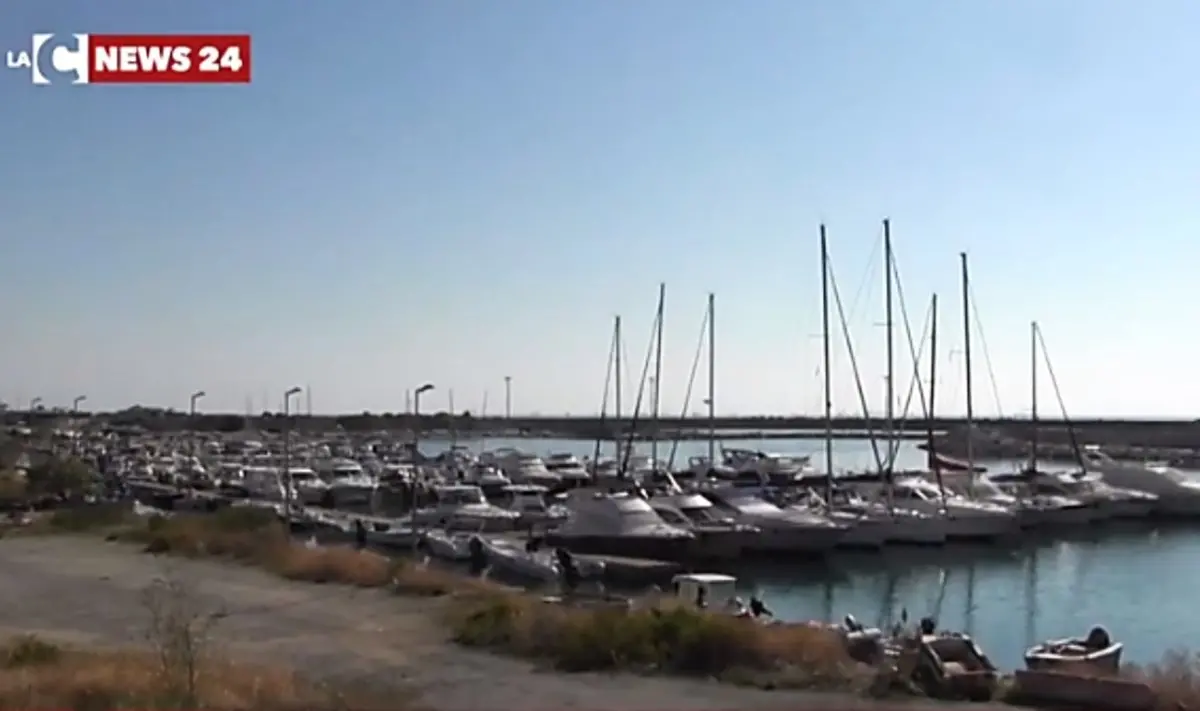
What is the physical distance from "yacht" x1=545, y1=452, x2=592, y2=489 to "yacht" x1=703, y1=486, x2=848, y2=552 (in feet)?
46.3

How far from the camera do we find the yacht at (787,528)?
152ft

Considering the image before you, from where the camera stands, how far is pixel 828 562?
46344 mm

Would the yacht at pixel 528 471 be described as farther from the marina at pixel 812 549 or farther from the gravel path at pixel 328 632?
the gravel path at pixel 328 632

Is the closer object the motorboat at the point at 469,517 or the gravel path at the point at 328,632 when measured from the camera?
the gravel path at the point at 328,632

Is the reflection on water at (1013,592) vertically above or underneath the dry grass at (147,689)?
underneath

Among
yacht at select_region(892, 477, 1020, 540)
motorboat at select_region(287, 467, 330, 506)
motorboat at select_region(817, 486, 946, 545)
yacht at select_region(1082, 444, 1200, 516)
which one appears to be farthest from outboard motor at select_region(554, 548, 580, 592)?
yacht at select_region(1082, 444, 1200, 516)

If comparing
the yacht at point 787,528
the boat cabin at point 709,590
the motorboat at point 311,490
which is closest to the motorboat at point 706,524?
the yacht at point 787,528

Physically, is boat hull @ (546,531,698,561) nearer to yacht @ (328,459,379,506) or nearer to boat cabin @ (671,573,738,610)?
boat cabin @ (671,573,738,610)

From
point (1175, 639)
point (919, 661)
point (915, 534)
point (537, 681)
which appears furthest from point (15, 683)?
point (915, 534)

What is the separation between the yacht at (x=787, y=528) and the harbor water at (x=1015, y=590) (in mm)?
796

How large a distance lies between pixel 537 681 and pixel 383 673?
2.09m

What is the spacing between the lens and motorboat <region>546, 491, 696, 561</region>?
42469 millimetres

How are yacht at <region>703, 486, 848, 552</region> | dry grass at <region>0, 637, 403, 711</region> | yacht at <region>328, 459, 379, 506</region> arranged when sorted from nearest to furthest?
dry grass at <region>0, 637, 403, 711</region> → yacht at <region>703, 486, 848, 552</region> → yacht at <region>328, 459, 379, 506</region>

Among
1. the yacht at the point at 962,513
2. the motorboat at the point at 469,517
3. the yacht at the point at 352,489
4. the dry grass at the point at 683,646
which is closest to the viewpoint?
the dry grass at the point at 683,646
